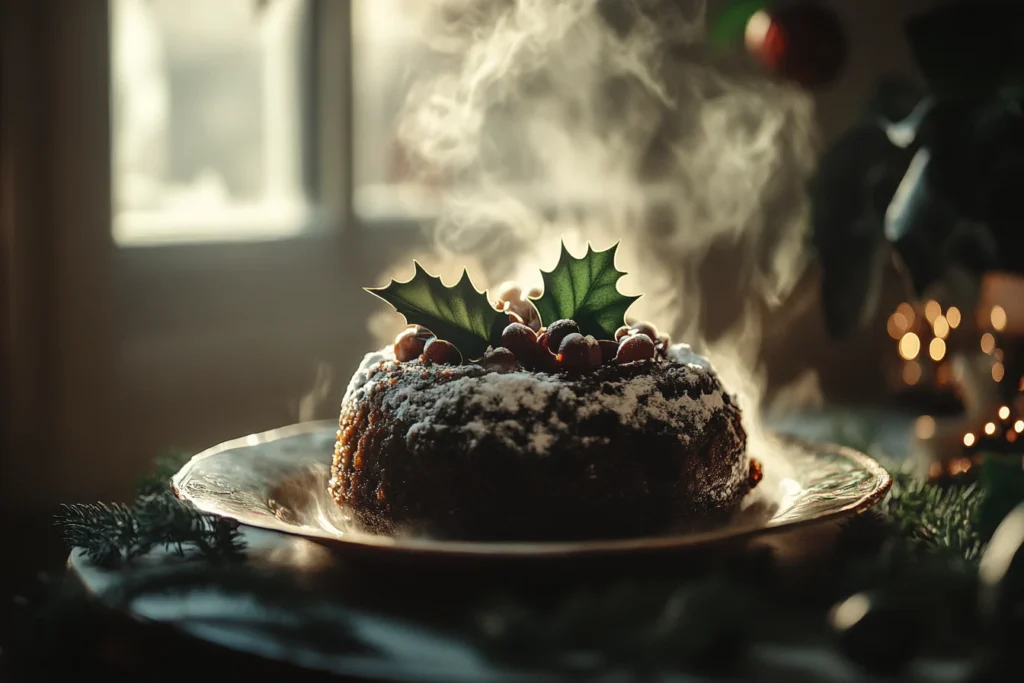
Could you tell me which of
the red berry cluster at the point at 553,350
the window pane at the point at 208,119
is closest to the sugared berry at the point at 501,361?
the red berry cluster at the point at 553,350

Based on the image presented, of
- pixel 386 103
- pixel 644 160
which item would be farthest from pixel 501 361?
pixel 644 160

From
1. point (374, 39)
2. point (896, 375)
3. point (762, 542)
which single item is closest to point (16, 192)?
point (374, 39)

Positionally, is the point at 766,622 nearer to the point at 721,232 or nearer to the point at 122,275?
the point at 122,275

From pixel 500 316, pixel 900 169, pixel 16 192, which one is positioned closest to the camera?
pixel 500 316

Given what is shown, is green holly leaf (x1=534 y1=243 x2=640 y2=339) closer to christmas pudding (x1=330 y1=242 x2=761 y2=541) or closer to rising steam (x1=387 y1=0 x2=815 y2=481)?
christmas pudding (x1=330 y1=242 x2=761 y2=541)

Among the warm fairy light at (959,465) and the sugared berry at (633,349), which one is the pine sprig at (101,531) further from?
Answer: the warm fairy light at (959,465)

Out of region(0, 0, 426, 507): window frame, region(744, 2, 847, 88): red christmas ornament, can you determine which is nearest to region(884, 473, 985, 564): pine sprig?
region(744, 2, 847, 88): red christmas ornament

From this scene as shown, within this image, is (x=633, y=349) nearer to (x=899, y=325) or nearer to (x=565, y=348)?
(x=565, y=348)
